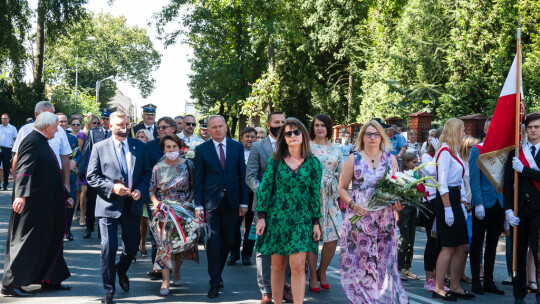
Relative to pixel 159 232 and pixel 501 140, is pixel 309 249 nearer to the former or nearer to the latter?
pixel 159 232

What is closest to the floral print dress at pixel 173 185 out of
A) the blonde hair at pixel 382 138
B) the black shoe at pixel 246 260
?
the black shoe at pixel 246 260

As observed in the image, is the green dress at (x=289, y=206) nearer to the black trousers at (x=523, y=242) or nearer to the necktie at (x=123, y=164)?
the necktie at (x=123, y=164)

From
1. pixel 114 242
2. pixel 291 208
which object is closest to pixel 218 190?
pixel 114 242

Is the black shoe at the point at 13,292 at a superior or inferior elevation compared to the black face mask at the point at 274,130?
inferior

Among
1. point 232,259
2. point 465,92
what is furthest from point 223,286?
point 465,92

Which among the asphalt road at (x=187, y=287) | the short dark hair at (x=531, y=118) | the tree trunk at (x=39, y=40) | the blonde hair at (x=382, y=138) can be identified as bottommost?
the asphalt road at (x=187, y=287)

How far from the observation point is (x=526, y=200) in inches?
264

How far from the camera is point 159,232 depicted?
7191 millimetres

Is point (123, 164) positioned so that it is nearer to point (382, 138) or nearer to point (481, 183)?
point (382, 138)

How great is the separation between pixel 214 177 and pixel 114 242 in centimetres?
138

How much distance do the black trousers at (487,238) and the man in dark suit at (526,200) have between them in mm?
886

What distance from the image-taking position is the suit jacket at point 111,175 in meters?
6.61

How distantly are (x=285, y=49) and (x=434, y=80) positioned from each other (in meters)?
13.0

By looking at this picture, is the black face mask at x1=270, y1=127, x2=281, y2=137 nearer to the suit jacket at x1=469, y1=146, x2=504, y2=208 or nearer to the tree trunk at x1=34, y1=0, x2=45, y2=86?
the suit jacket at x1=469, y1=146, x2=504, y2=208
